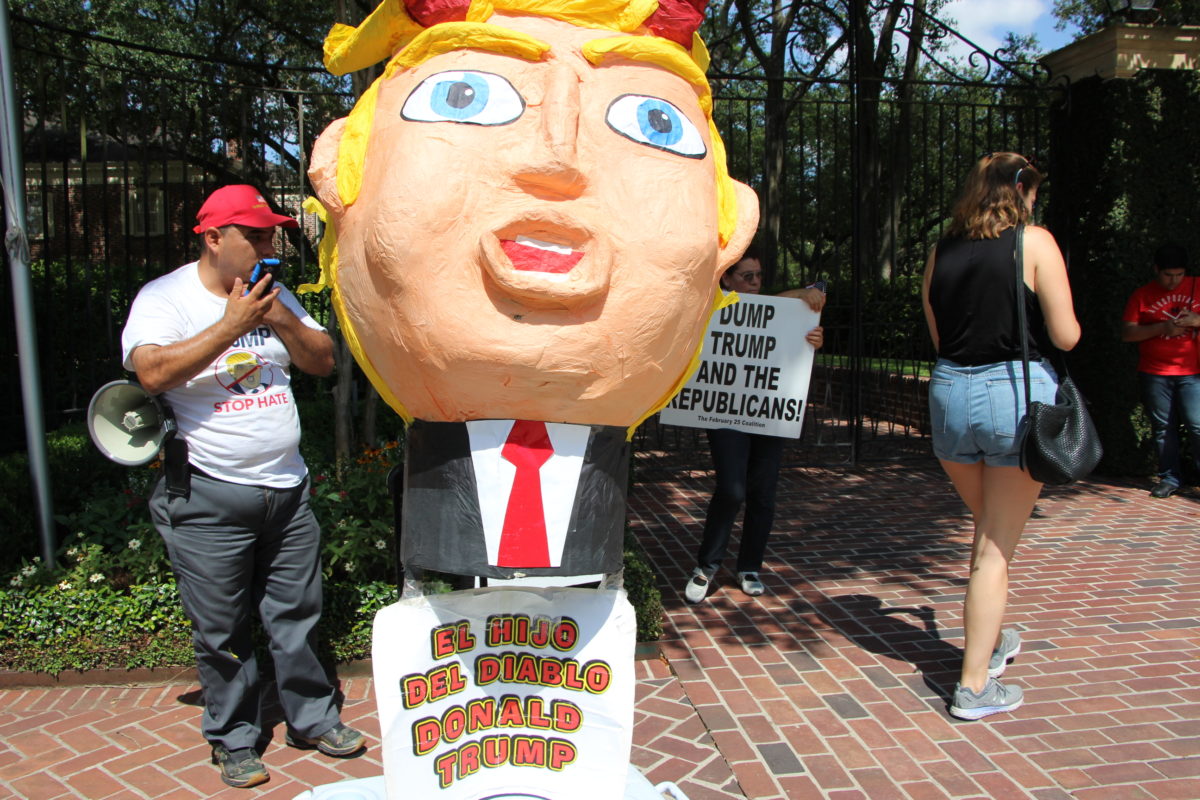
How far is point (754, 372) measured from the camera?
509 cm

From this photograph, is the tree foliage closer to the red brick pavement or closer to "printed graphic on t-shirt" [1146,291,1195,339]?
the red brick pavement

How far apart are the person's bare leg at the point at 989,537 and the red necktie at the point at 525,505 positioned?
2030 millimetres

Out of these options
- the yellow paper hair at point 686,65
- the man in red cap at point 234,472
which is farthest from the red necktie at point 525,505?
the man in red cap at point 234,472

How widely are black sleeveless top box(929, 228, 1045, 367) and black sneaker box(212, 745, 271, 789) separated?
113 inches

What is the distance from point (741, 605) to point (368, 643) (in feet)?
6.49

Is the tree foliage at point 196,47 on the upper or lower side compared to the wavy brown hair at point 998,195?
upper

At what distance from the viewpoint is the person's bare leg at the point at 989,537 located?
10.8ft

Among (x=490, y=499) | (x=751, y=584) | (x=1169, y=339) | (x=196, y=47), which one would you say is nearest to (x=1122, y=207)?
(x=1169, y=339)

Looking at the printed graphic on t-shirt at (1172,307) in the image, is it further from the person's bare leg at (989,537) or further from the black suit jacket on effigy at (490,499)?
the black suit jacket on effigy at (490,499)

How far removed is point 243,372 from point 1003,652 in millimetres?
3281

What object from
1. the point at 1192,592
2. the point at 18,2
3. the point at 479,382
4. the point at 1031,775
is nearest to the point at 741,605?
the point at 1031,775

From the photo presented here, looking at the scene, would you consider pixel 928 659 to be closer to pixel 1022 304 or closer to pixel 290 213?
pixel 1022 304

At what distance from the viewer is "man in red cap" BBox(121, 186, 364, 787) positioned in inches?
115

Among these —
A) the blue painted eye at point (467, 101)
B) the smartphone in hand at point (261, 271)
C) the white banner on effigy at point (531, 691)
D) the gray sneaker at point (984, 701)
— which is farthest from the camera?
the gray sneaker at point (984, 701)
